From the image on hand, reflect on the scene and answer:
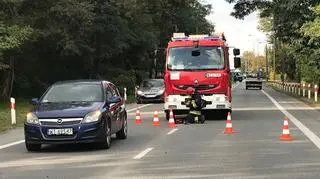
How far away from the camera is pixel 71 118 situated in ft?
43.2

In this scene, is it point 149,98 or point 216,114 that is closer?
point 216,114

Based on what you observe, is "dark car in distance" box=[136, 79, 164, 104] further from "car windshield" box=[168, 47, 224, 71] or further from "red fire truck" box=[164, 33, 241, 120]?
"car windshield" box=[168, 47, 224, 71]

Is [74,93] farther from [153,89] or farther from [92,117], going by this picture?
[153,89]

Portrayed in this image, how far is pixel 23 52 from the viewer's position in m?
38.9

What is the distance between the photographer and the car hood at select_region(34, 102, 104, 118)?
13.2 meters

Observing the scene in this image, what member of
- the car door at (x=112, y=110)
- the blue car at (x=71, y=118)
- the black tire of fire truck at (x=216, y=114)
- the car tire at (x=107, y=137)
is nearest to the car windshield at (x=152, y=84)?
the black tire of fire truck at (x=216, y=114)


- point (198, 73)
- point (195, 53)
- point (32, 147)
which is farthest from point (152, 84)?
point (32, 147)

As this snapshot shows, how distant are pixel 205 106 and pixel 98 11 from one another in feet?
73.9

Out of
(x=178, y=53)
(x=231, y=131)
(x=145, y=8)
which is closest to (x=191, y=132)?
(x=231, y=131)

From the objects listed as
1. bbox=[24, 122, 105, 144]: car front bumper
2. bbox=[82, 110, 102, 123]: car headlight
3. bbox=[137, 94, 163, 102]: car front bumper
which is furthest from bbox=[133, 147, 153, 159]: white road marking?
bbox=[137, 94, 163, 102]: car front bumper

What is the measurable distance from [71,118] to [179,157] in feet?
8.18

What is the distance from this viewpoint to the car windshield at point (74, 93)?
14.4 meters

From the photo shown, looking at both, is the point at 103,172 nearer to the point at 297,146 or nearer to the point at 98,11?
the point at 297,146

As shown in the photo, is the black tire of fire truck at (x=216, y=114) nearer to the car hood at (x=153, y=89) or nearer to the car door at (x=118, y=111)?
the car door at (x=118, y=111)
